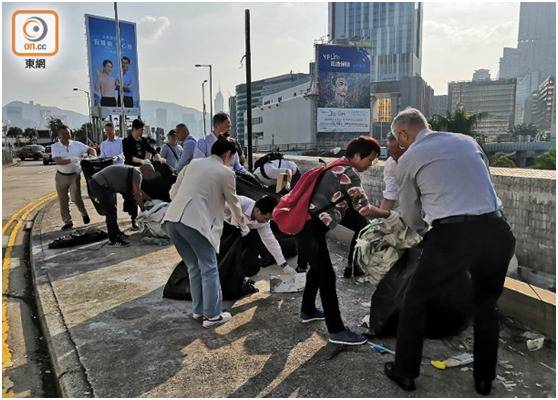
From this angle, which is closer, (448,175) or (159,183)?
(448,175)

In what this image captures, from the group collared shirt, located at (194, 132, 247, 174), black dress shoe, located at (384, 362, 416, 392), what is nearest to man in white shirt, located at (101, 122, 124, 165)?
collared shirt, located at (194, 132, 247, 174)

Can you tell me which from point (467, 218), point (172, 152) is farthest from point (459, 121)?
point (467, 218)

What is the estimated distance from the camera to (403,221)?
3084 mm

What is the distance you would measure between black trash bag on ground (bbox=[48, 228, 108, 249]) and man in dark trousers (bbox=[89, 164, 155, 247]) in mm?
391

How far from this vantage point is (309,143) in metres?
82.7

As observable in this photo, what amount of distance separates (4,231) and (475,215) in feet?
28.1

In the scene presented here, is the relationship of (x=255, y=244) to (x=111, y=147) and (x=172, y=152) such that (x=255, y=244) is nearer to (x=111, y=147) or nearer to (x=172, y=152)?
(x=172, y=152)

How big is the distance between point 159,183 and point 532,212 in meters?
5.66

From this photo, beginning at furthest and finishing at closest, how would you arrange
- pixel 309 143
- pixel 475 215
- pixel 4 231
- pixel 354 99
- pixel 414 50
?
pixel 414 50 < pixel 309 143 < pixel 354 99 < pixel 4 231 < pixel 475 215

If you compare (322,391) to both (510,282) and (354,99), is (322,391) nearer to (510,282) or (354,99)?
(510,282)

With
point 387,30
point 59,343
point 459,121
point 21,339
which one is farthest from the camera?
point 387,30

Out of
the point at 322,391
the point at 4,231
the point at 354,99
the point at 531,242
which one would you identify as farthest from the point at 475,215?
the point at 354,99

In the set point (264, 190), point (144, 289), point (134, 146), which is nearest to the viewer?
point (144, 289)

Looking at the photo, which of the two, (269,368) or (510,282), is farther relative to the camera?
(510,282)
